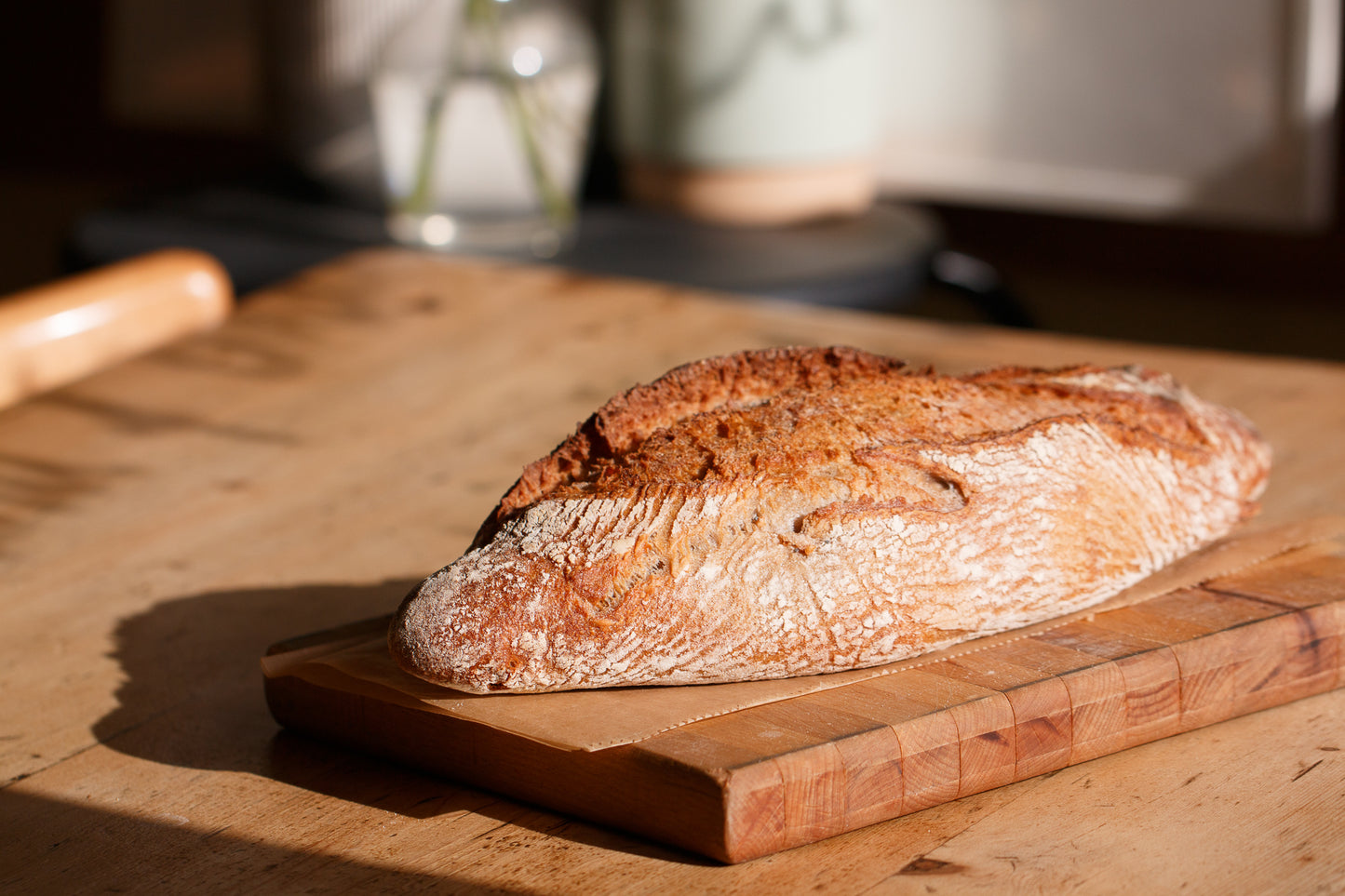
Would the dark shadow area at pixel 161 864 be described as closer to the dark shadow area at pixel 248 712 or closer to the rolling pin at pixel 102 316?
the dark shadow area at pixel 248 712

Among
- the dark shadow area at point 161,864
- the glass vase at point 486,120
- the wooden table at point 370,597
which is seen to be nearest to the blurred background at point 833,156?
the glass vase at point 486,120

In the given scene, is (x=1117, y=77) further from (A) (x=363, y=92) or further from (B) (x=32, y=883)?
(B) (x=32, y=883)

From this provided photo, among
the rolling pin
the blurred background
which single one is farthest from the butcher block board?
the blurred background

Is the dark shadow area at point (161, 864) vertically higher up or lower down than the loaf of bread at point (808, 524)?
lower down

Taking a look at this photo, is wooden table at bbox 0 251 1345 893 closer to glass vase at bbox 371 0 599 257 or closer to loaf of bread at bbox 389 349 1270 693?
loaf of bread at bbox 389 349 1270 693

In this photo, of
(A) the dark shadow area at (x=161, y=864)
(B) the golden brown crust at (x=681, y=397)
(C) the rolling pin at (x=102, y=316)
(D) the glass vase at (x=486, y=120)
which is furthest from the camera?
(D) the glass vase at (x=486, y=120)

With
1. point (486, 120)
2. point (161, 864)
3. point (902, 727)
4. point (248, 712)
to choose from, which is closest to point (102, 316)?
point (486, 120)
